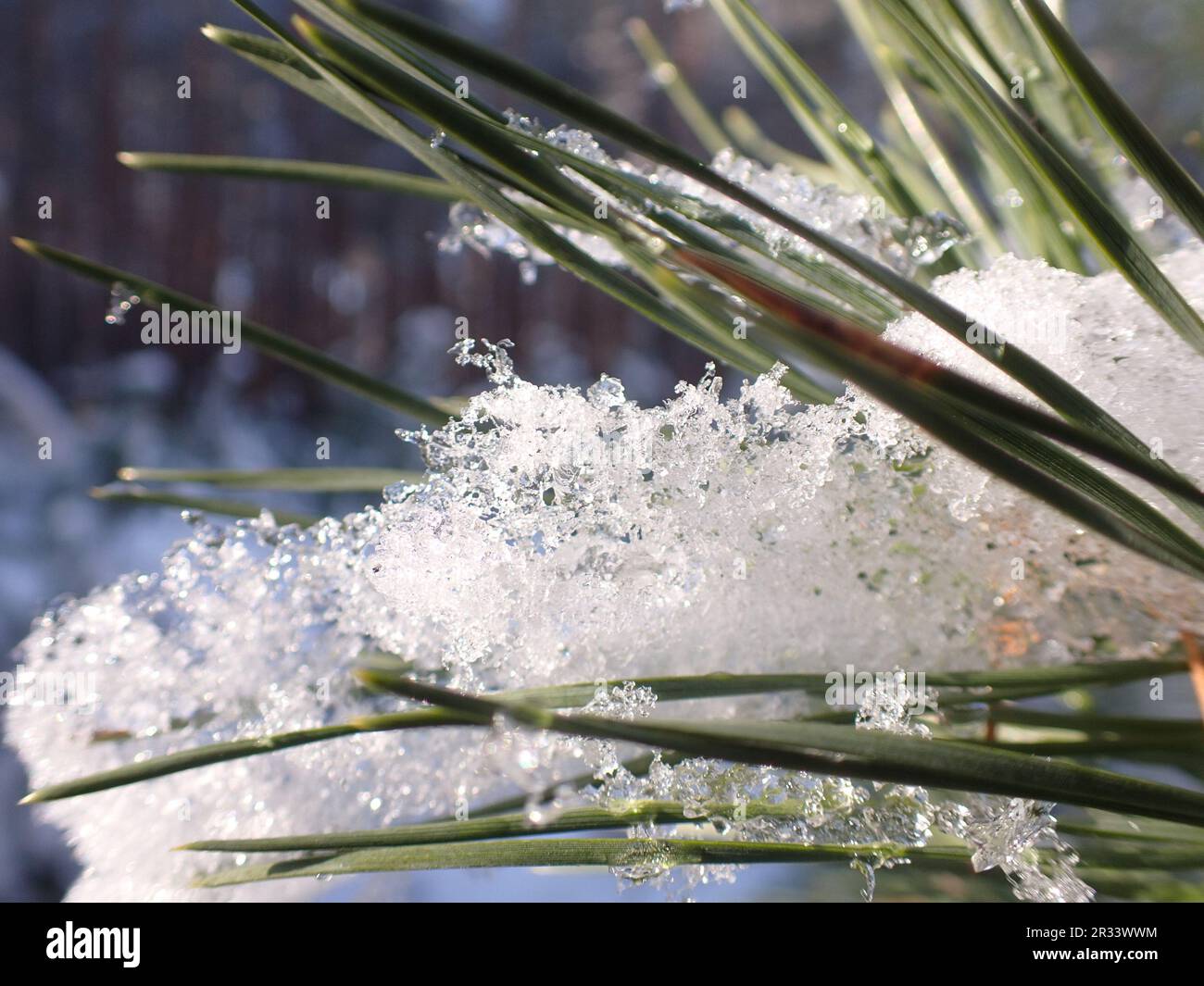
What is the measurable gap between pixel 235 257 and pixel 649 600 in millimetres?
1705

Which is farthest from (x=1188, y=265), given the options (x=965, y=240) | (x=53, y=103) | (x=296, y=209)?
(x=53, y=103)

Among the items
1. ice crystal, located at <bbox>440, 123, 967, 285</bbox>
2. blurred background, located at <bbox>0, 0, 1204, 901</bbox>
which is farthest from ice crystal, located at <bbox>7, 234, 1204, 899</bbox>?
blurred background, located at <bbox>0, 0, 1204, 901</bbox>

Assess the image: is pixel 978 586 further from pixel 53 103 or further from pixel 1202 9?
pixel 53 103

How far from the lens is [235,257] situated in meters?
1.68

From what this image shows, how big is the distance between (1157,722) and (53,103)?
1.87 metres

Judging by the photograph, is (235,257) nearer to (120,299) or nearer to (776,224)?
(120,299)

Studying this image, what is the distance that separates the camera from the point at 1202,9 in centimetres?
95

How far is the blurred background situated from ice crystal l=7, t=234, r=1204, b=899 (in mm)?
1095

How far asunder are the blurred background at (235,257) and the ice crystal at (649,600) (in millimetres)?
1095

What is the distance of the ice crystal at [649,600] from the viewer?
0.63ft

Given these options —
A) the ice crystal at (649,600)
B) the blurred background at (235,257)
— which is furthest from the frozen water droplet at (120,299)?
the blurred background at (235,257)

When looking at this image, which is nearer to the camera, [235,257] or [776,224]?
[776,224]

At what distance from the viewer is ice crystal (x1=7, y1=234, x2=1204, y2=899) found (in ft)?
0.63

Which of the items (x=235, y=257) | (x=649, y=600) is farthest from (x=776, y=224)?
(x=235, y=257)
